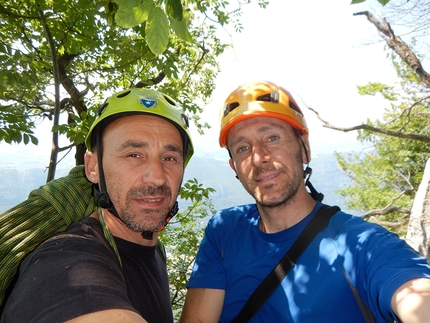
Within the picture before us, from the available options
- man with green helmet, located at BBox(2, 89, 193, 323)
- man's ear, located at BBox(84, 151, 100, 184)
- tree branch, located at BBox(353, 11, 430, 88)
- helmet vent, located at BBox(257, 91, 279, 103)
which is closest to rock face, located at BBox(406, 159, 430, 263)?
helmet vent, located at BBox(257, 91, 279, 103)

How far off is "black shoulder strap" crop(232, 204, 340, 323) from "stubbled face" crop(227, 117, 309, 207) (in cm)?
35

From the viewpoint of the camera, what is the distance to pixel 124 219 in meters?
2.03

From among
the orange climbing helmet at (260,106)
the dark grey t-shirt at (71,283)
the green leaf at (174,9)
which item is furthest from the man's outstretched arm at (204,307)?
the green leaf at (174,9)

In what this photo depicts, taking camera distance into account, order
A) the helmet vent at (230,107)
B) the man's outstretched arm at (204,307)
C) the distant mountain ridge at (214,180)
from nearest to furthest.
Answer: the man's outstretched arm at (204,307) → the helmet vent at (230,107) → the distant mountain ridge at (214,180)

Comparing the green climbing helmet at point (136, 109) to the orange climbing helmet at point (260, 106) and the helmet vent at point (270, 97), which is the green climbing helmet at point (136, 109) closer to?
the orange climbing helmet at point (260, 106)

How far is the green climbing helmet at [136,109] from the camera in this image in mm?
2232

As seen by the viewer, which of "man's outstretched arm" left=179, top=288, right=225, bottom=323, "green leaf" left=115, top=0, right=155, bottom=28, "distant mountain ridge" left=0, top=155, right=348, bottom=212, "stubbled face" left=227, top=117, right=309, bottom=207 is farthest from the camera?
"distant mountain ridge" left=0, top=155, right=348, bottom=212

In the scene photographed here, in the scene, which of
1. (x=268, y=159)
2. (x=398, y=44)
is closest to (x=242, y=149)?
(x=268, y=159)

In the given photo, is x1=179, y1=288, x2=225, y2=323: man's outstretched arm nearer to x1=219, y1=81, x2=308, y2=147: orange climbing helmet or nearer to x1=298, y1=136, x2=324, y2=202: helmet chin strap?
x1=298, y1=136, x2=324, y2=202: helmet chin strap

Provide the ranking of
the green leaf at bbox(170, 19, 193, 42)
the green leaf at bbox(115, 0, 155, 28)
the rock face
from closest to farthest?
the green leaf at bbox(115, 0, 155, 28)
the green leaf at bbox(170, 19, 193, 42)
the rock face

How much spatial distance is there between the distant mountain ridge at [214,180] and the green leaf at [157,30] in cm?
4241

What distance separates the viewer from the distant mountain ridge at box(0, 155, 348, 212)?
55672 mm

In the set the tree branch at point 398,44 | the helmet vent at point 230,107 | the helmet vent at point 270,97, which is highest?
the tree branch at point 398,44

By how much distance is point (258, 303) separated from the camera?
2014mm
